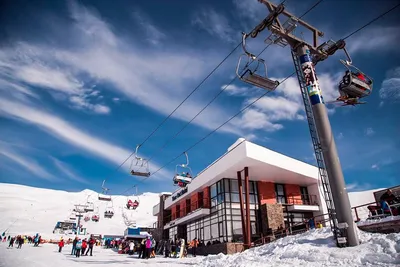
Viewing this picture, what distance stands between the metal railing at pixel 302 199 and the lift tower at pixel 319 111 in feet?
61.7

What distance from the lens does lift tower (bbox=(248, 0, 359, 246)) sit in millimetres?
10180

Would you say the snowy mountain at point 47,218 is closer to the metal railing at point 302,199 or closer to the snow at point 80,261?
the snow at point 80,261

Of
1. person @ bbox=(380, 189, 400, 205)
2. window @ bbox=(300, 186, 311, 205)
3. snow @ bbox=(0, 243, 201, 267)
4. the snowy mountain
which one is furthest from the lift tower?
the snowy mountain

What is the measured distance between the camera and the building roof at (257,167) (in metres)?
23.3

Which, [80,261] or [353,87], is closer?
[353,87]

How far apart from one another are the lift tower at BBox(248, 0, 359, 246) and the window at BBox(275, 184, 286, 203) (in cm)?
1826

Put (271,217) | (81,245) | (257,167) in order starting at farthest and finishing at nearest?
1. (271,217)
2. (257,167)
3. (81,245)

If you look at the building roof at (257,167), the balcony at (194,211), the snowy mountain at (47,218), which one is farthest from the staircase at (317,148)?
the snowy mountain at (47,218)

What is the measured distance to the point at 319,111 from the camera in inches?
456

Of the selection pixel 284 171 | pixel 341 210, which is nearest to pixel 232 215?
pixel 284 171

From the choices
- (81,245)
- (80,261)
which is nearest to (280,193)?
(81,245)

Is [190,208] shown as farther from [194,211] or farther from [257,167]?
[257,167]

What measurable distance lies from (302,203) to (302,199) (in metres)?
0.51

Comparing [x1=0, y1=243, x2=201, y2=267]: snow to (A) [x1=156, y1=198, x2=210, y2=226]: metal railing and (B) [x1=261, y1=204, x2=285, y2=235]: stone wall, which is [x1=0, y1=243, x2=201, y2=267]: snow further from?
(A) [x1=156, y1=198, x2=210, y2=226]: metal railing
